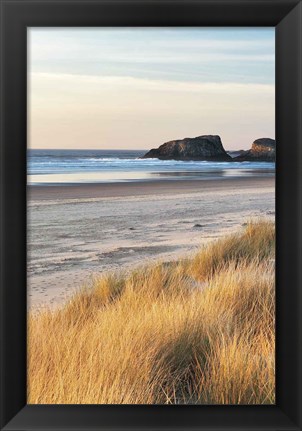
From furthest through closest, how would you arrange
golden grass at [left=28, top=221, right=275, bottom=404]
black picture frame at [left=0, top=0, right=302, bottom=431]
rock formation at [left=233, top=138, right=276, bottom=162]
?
rock formation at [left=233, top=138, right=276, bottom=162] < golden grass at [left=28, top=221, right=275, bottom=404] < black picture frame at [left=0, top=0, right=302, bottom=431]

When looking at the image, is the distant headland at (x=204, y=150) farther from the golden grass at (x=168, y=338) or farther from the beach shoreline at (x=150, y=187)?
the golden grass at (x=168, y=338)

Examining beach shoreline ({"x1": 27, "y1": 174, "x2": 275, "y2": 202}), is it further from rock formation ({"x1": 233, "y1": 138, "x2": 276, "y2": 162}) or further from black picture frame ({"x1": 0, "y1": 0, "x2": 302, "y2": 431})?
black picture frame ({"x1": 0, "y1": 0, "x2": 302, "y2": 431})

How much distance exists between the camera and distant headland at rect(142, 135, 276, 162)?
6.22 ft

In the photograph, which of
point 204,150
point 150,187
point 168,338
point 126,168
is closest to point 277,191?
point 168,338

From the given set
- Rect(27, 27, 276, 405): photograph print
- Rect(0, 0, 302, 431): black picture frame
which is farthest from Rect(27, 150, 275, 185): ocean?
Rect(0, 0, 302, 431): black picture frame

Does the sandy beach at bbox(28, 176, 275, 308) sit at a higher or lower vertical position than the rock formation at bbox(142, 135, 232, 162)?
lower

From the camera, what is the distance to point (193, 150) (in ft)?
6.72

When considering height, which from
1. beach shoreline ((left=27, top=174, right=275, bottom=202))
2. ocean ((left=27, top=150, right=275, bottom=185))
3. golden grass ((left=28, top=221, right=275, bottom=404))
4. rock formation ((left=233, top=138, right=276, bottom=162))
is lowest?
golden grass ((left=28, top=221, right=275, bottom=404))

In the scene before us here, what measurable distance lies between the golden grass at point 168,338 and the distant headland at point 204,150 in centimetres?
26

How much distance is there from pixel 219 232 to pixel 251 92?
528mm

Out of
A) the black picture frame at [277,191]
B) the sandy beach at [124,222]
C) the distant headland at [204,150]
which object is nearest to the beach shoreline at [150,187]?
the sandy beach at [124,222]
